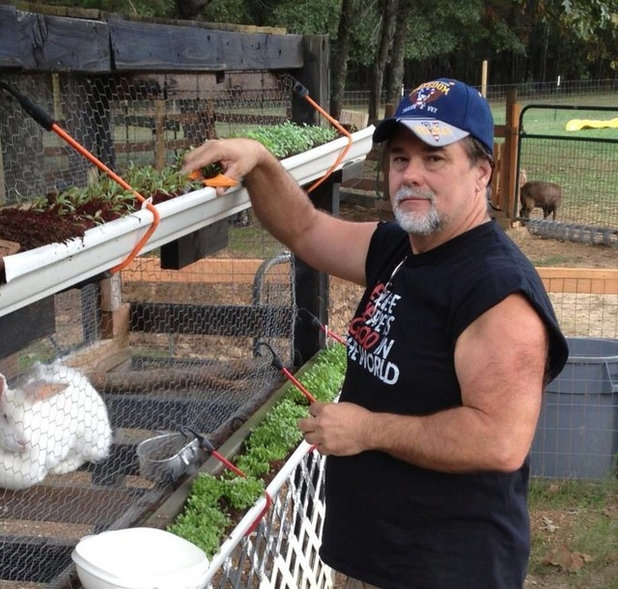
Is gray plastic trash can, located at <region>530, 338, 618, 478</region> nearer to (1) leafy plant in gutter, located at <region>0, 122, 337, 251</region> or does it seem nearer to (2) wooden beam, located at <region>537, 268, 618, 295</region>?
(2) wooden beam, located at <region>537, 268, 618, 295</region>

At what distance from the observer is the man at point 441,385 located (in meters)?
2.18

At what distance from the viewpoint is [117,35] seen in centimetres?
269

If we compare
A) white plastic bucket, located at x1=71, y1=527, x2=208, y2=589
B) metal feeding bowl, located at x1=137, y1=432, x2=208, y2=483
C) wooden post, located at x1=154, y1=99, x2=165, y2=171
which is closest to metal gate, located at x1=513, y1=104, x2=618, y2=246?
→ wooden post, located at x1=154, y1=99, x2=165, y2=171

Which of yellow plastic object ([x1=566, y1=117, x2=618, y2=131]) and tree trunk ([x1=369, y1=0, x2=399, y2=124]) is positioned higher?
tree trunk ([x1=369, y1=0, x2=399, y2=124])

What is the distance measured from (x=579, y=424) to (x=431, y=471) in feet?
12.3

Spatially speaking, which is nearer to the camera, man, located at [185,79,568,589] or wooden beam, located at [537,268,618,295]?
man, located at [185,79,568,589]

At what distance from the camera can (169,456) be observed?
334 cm

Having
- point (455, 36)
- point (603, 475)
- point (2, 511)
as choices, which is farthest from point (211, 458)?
point (455, 36)

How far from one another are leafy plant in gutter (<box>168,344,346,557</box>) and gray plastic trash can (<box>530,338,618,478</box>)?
1877mm

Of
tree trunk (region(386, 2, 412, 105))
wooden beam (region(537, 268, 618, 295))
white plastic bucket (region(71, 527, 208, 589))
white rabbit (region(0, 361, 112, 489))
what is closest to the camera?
white plastic bucket (region(71, 527, 208, 589))

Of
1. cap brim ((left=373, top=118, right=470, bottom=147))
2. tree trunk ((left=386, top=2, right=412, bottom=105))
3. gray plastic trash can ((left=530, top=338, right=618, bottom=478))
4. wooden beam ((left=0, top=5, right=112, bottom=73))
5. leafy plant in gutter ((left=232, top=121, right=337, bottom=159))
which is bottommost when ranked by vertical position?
gray plastic trash can ((left=530, top=338, right=618, bottom=478))

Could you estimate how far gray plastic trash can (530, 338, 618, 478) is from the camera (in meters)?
5.76

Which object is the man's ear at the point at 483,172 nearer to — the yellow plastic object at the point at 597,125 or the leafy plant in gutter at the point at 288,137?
the leafy plant in gutter at the point at 288,137

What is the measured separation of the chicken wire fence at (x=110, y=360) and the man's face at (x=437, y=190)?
93 centimetres
